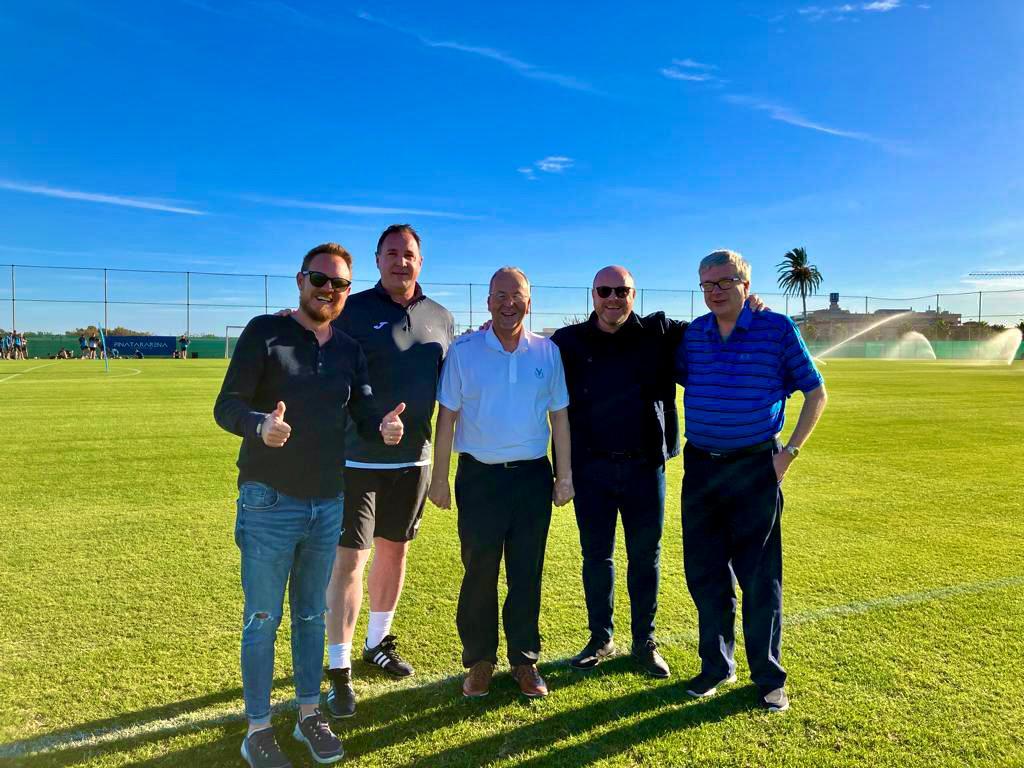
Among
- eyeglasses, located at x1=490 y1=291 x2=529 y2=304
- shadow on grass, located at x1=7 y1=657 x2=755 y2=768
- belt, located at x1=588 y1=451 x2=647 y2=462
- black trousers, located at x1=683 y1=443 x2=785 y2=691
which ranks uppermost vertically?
eyeglasses, located at x1=490 y1=291 x2=529 y2=304

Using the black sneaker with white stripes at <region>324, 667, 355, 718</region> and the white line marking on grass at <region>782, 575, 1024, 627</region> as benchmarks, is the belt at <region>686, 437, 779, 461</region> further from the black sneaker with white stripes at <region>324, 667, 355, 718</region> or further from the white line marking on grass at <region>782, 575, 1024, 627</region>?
the black sneaker with white stripes at <region>324, 667, 355, 718</region>

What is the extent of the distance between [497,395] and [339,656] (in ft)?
4.83

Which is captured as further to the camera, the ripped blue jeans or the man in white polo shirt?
the man in white polo shirt

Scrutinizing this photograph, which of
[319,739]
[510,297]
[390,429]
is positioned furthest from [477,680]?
[510,297]

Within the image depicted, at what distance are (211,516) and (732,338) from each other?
16.7ft

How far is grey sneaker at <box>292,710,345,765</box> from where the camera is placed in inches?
102

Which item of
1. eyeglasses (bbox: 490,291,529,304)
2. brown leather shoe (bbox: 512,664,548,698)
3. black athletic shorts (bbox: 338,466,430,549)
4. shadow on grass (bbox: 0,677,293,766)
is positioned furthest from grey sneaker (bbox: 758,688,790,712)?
shadow on grass (bbox: 0,677,293,766)

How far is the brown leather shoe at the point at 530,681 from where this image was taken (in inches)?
121

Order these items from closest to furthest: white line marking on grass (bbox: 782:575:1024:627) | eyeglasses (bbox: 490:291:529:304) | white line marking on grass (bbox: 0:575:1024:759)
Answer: white line marking on grass (bbox: 0:575:1024:759), eyeglasses (bbox: 490:291:529:304), white line marking on grass (bbox: 782:575:1024:627)

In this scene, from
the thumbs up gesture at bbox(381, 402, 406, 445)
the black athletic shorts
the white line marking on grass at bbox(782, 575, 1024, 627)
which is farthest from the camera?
the white line marking on grass at bbox(782, 575, 1024, 627)

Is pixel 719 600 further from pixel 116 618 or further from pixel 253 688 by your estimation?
pixel 116 618

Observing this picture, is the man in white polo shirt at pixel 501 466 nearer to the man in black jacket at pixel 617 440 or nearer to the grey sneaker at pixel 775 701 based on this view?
the man in black jacket at pixel 617 440

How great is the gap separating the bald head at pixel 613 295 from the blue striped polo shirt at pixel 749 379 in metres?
0.47

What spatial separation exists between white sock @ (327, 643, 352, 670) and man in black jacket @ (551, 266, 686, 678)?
3.74 feet
